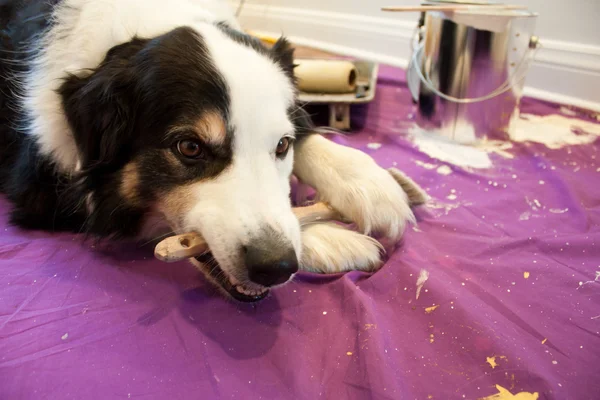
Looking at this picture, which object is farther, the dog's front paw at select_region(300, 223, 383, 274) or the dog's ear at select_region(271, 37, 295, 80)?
the dog's ear at select_region(271, 37, 295, 80)

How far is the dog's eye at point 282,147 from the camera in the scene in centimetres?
129

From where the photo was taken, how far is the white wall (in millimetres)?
2689

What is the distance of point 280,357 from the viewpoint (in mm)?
1053

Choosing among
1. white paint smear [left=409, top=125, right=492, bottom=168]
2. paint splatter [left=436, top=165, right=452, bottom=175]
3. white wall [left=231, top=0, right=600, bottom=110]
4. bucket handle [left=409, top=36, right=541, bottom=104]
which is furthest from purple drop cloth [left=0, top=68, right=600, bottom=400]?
white wall [left=231, top=0, right=600, bottom=110]

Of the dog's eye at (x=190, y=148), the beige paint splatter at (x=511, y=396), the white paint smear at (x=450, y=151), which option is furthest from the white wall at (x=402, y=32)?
the dog's eye at (x=190, y=148)

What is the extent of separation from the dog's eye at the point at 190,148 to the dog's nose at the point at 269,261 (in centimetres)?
30

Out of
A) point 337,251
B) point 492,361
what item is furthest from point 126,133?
point 492,361

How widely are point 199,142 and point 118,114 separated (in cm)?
25

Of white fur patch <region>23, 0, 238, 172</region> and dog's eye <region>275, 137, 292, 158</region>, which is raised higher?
white fur patch <region>23, 0, 238, 172</region>

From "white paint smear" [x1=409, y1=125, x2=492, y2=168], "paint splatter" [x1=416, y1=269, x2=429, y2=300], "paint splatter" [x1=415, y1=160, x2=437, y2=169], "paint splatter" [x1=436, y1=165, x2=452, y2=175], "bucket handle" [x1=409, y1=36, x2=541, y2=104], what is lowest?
"paint splatter" [x1=415, y1=160, x2=437, y2=169]

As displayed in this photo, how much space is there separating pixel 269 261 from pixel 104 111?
627 millimetres

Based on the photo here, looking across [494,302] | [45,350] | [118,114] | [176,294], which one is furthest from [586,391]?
[118,114]

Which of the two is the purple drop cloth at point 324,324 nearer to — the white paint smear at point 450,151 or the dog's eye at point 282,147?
the dog's eye at point 282,147

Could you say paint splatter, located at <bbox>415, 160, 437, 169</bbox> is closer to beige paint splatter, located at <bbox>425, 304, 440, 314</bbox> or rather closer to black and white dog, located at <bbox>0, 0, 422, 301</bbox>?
black and white dog, located at <bbox>0, 0, 422, 301</bbox>
